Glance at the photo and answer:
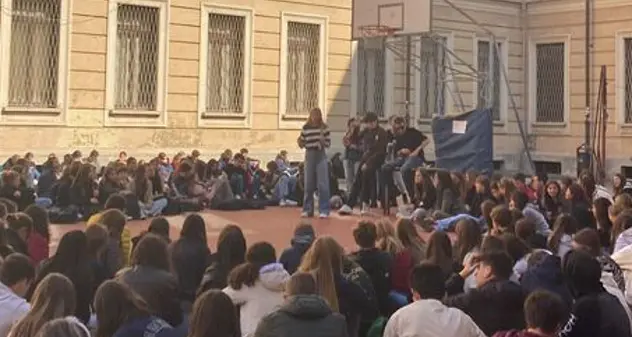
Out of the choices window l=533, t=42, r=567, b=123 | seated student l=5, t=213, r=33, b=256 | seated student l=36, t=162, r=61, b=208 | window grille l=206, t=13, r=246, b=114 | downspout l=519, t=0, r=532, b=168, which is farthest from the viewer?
downspout l=519, t=0, r=532, b=168

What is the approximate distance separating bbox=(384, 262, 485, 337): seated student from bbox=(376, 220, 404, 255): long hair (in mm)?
2438

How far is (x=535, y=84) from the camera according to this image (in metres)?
32.6

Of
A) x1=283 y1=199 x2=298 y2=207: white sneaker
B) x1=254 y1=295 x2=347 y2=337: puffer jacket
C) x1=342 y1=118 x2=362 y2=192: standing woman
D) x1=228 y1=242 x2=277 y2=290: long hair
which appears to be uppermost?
x1=342 y1=118 x2=362 y2=192: standing woman

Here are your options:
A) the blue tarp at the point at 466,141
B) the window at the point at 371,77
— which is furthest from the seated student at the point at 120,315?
the window at the point at 371,77

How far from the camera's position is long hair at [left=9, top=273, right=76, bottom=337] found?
502cm

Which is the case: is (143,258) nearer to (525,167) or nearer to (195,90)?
(195,90)

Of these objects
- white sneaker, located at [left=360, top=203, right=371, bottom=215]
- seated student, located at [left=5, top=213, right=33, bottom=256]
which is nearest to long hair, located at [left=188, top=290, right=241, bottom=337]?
seated student, located at [left=5, top=213, right=33, bottom=256]

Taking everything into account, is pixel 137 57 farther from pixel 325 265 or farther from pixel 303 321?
pixel 303 321

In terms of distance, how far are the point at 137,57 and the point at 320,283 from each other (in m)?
16.9

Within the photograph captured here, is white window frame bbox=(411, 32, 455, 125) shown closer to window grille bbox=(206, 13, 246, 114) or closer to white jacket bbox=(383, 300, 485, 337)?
window grille bbox=(206, 13, 246, 114)

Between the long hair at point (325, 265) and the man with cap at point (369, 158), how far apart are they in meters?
10.2

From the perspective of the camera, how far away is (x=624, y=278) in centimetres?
777

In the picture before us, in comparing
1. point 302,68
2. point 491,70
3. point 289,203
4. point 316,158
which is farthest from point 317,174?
point 491,70

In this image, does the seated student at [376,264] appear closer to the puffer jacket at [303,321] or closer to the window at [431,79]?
the puffer jacket at [303,321]
